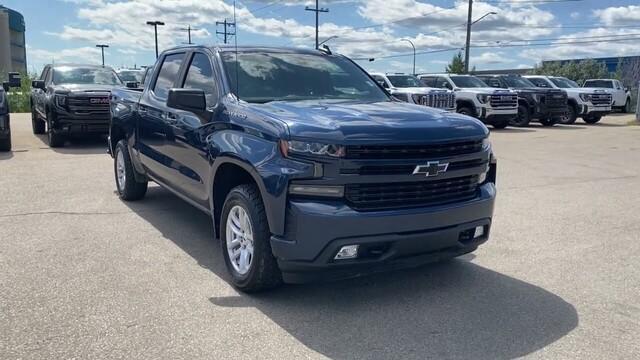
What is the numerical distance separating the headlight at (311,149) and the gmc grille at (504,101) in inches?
650

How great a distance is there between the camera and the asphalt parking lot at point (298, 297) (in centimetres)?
347

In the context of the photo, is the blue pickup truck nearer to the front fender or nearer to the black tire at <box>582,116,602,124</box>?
the front fender

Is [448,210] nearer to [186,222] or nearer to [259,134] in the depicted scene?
[259,134]

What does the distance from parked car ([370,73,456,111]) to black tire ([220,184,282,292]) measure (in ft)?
42.1

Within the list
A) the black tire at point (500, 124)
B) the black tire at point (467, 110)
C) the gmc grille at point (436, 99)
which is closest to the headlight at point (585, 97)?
the black tire at point (500, 124)

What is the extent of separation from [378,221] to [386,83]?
1634 centimetres

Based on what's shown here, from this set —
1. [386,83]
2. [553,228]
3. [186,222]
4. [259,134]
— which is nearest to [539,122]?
[386,83]

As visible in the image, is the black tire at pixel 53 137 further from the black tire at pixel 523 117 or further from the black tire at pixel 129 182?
the black tire at pixel 523 117

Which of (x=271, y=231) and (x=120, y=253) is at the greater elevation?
(x=271, y=231)

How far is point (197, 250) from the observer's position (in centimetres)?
534

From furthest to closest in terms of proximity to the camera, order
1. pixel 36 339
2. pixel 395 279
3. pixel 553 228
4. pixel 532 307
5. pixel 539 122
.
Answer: pixel 539 122, pixel 553 228, pixel 395 279, pixel 532 307, pixel 36 339

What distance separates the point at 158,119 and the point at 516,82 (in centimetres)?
1910

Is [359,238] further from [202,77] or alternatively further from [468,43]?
[468,43]

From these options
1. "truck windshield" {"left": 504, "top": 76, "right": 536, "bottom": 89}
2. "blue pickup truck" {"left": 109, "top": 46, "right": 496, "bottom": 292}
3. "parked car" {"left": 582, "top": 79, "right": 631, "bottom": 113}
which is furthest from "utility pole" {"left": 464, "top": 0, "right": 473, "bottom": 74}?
"blue pickup truck" {"left": 109, "top": 46, "right": 496, "bottom": 292}
